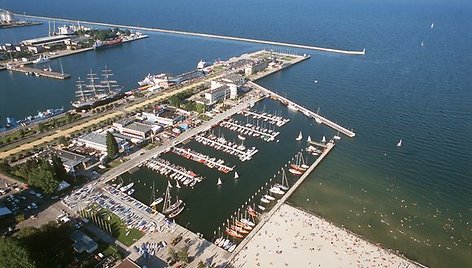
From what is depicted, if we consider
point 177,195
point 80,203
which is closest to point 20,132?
point 80,203

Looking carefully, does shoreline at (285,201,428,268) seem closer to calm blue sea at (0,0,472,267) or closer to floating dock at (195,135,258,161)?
calm blue sea at (0,0,472,267)

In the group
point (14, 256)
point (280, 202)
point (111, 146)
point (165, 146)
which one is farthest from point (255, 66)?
point (14, 256)

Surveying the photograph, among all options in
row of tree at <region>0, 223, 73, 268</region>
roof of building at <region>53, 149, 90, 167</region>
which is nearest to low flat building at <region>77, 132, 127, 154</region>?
roof of building at <region>53, 149, 90, 167</region>

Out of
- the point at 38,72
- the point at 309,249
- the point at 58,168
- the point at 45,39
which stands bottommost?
the point at 309,249

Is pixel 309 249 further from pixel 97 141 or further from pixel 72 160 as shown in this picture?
pixel 97 141

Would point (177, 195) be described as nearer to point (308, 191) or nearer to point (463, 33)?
point (308, 191)

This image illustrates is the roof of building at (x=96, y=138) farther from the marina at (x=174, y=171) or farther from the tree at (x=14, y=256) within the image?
the tree at (x=14, y=256)

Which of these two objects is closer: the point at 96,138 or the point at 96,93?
the point at 96,138
